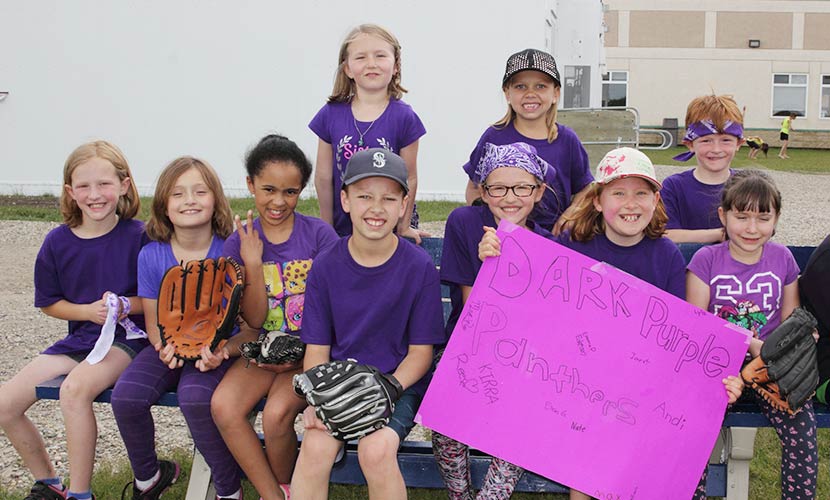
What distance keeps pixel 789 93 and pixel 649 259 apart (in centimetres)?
3835

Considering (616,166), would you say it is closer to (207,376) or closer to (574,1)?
(207,376)

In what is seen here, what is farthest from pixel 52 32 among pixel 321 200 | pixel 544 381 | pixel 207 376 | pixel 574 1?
pixel 544 381

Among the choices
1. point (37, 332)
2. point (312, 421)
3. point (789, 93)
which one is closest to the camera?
point (312, 421)

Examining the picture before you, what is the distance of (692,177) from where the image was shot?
4.27 m

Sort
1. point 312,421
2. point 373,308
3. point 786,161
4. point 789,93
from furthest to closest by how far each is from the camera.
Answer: point 789,93 < point 786,161 < point 373,308 < point 312,421

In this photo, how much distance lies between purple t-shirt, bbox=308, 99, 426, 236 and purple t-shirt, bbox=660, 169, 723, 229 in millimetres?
1429

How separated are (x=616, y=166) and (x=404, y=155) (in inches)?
53.0

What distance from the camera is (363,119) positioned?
4.22m

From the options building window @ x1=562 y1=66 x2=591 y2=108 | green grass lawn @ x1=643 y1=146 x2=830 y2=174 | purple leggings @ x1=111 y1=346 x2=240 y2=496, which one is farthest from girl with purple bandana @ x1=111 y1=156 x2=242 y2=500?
green grass lawn @ x1=643 y1=146 x2=830 y2=174

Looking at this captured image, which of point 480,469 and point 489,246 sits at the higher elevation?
point 489,246

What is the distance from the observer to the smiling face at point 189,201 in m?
3.60

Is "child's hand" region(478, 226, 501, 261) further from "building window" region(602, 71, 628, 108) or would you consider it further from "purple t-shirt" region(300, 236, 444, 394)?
"building window" region(602, 71, 628, 108)

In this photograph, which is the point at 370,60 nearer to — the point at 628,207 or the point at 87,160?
the point at 87,160

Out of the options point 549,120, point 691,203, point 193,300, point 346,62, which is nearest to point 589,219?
point 549,120
